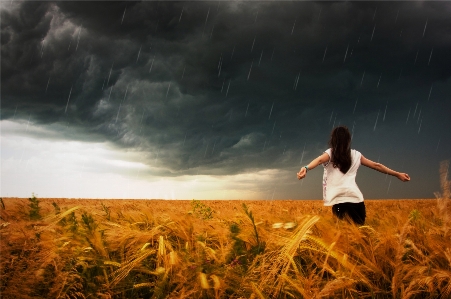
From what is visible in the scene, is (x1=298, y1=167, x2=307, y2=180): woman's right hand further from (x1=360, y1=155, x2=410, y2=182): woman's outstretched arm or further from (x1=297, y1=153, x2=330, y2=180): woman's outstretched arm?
(x1=360, y1=155, x2=410, y2=182): woman's outstretched arm

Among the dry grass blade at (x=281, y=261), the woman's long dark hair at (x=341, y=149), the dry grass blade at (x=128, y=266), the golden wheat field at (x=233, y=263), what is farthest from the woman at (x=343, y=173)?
the dry grass blade at (x=128, y=266)

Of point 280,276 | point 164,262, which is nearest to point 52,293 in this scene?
point 164,262

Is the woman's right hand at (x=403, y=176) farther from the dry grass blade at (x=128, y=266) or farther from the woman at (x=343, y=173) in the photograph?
the dry grass blade at (x=128, y=266)

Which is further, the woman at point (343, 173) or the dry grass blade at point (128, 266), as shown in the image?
the woman at point (343, 173)

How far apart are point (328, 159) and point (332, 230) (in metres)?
3.36

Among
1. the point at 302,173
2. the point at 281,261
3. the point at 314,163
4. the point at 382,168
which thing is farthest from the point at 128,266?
the point at 382,168

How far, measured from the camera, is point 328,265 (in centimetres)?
230

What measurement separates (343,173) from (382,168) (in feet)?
2.64

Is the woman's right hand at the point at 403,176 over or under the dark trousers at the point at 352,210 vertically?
over

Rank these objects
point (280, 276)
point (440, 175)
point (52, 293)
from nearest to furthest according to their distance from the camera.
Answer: point (280, 276)
point (52, 293)
point (440, 175)

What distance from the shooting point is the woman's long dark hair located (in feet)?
18.8

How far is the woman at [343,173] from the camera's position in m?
5.62

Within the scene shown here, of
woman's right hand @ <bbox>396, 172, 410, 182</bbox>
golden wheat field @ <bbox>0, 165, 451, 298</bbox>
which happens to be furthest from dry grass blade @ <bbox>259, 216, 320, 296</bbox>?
woman's right hand @ <bbox>396, 172, 410, 182</bbox>

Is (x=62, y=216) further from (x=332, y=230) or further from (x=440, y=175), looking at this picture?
(x=440, y=175)
